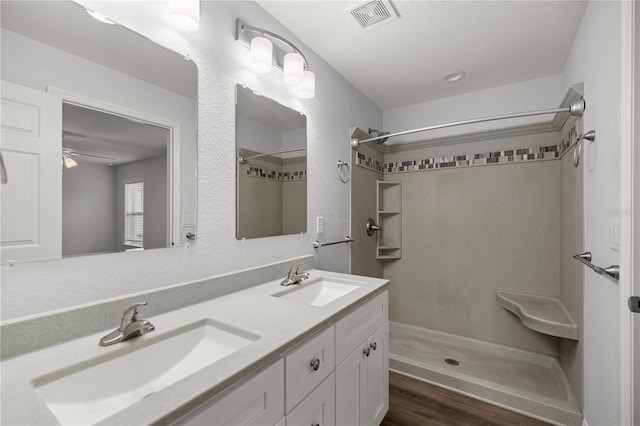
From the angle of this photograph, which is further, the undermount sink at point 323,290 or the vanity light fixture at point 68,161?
the undermount sink at point 323,290

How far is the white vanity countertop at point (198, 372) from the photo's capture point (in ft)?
1.71

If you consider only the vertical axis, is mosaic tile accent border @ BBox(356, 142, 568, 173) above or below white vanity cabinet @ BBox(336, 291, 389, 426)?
above

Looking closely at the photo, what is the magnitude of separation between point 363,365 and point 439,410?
0.93 meters

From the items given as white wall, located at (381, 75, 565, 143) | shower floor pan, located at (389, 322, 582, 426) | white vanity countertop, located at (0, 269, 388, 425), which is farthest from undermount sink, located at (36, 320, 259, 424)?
white wall, located at (381, 75, 565, 143)

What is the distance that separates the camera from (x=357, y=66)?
85.4 inches

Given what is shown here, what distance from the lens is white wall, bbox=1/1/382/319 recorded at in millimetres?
827

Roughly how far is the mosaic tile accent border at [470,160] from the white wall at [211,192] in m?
0.77

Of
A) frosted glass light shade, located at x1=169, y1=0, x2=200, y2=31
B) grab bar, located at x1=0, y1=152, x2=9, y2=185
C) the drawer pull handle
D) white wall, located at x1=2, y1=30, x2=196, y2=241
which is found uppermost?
frosted glass light shade, located at x1=169, y1=0, x2=200, y2=31

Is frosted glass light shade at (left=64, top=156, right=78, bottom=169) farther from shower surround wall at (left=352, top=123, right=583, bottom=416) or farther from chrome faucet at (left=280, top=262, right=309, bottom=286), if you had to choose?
shower surround wall at (left=352, top=123, right=583, bottom=416)

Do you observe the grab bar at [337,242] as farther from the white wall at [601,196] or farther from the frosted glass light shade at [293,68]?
the white wall at [601,196]

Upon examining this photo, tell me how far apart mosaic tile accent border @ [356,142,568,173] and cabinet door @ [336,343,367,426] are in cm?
168

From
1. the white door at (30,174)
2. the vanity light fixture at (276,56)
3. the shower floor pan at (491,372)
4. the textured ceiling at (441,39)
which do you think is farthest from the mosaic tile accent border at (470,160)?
the white door at (30,174)

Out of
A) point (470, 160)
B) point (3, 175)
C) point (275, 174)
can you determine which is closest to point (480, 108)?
point (470, 160)

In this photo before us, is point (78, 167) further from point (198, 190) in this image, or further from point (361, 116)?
point (361, 116)
